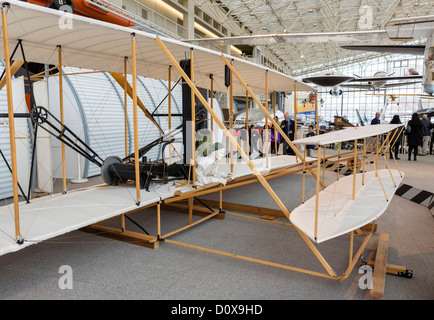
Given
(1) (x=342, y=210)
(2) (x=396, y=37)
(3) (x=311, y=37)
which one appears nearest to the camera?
(1) (x=342, y=210)

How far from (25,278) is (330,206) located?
10.8 ft

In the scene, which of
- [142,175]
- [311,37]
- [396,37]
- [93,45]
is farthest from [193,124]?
[311,37]

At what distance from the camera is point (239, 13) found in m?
25.0

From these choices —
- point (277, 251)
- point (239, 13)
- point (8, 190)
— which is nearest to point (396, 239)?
point (277, 251)

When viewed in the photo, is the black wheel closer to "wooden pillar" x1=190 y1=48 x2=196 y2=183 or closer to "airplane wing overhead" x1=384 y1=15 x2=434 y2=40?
"wooden pillar" x1=190 y1=48 x2=196 y2=183

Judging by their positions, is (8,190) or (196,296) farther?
(8,190)

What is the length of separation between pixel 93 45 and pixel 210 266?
321cm

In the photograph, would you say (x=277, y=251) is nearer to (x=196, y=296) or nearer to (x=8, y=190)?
(x=196, y=296)

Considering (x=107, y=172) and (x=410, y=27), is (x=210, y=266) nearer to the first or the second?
(x=107, y=172)

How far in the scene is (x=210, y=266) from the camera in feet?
11.4

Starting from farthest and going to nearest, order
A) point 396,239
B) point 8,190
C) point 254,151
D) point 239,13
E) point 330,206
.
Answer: point 239,13, point 254,151, point 8,190, point 396,239, point 330,206

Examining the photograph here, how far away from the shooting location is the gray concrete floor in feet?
9.45

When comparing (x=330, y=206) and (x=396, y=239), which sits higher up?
(x=330, y=206)

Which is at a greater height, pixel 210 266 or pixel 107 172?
pixel 107 172
